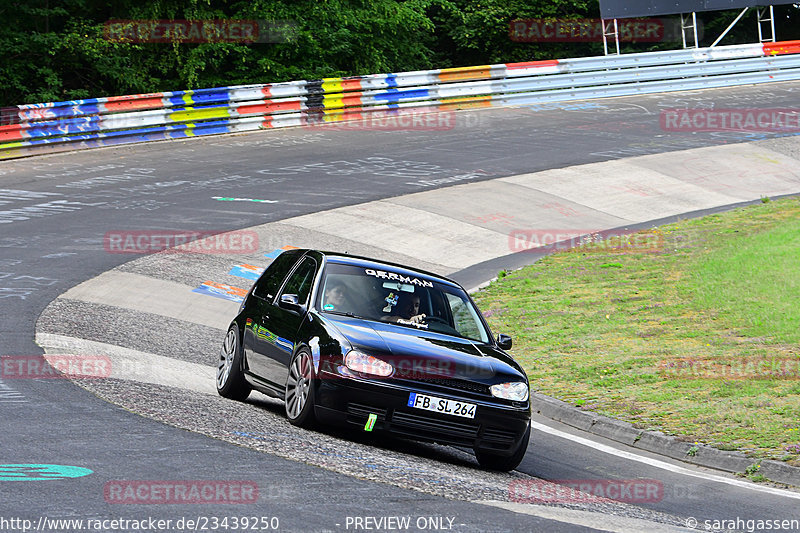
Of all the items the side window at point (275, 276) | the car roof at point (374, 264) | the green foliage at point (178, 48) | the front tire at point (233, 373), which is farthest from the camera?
the green foliage at point (178, 48)

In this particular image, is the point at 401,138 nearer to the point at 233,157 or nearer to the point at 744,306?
the point at 233,157

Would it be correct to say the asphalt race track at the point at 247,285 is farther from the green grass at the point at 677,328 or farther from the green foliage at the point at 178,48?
the green foliage at the point at 178,48

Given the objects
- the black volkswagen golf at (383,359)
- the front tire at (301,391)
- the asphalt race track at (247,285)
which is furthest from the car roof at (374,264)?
the asphalt race track at (247,285)

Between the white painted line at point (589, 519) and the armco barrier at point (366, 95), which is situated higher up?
the armco barrier at point (366, 95)

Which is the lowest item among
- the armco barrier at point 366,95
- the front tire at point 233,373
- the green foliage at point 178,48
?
the front tire at point 233,373

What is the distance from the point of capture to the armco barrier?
27.6 m

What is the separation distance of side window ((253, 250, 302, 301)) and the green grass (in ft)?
10.7

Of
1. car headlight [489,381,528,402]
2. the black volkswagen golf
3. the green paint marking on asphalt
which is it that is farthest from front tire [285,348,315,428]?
the green paint marking on asphalt

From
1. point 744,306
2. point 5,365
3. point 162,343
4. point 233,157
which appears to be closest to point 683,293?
point 744,306

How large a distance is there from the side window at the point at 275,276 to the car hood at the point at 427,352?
1.48m

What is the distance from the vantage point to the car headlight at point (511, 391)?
29.3ft

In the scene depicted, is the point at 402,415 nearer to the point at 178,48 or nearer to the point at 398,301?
the point at 398,301

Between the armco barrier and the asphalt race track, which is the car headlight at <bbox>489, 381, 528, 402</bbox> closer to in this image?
the asphalt race track

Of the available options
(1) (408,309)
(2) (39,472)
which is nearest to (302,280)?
(1) (408,309)
